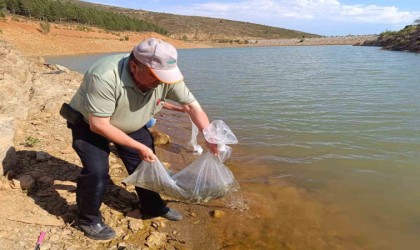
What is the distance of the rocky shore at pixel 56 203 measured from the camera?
3033 mm

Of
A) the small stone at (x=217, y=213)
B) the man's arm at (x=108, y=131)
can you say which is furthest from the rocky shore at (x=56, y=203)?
the man's arm at (x=108, y=131)

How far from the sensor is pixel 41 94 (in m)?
6.36

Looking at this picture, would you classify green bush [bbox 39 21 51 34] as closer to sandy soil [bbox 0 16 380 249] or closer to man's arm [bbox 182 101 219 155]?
sandy soil [bbox 0 16 380 249]

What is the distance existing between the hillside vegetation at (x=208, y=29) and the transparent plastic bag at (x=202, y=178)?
7246 cm

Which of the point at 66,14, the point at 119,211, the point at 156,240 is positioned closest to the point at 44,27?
the point at 66,14

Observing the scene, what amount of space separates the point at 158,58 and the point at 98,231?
1.58 m

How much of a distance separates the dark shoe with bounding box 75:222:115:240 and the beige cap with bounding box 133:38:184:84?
144 centimetres

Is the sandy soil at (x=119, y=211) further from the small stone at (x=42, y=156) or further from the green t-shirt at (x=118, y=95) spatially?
the green t-shirt at (x=118, y=95)

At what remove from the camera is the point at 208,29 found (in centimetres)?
8844

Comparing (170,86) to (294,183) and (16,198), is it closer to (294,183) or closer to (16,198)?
(16,198)

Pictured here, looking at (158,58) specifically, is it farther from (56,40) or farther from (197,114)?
(56,40)

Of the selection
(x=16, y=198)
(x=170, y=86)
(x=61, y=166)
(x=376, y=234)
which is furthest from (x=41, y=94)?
(x=376, y=234)

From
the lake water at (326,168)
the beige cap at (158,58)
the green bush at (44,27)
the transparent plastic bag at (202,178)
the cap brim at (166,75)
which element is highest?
the beige cap at (158,58)

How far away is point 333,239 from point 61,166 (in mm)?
2961
